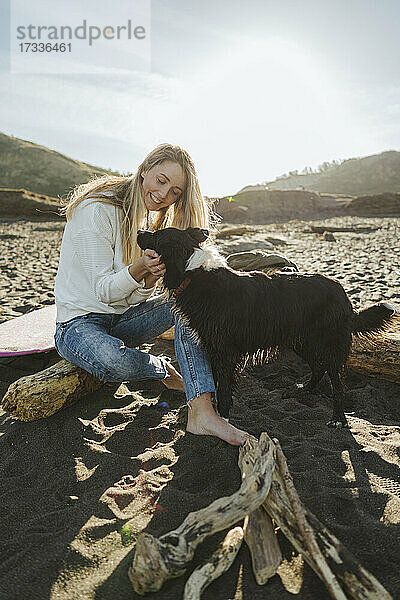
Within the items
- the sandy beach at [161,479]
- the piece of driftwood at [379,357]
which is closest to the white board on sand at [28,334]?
the sandy beach at [161,479]

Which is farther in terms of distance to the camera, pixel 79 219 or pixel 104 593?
pixel 79 219

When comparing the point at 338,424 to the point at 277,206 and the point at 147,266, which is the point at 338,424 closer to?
the point at 147,266

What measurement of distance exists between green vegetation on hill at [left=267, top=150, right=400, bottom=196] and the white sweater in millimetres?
50636

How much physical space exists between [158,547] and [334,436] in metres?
1.68

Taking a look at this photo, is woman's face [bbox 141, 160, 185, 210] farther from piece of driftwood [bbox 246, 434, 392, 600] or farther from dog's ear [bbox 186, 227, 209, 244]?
piece of driftwood [bbox 246, 434, 392, 600]

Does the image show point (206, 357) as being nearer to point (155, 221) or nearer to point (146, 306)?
point (146, 306)

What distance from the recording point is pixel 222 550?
73.5 inches

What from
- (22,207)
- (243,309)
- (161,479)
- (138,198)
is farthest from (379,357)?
(22,207)

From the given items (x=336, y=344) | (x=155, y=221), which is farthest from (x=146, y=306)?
(x=336, y=344)

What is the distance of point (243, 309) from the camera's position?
3.09m

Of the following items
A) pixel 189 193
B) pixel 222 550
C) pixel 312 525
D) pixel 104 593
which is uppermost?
pixel 189 193

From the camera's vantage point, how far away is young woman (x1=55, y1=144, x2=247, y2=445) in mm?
3109

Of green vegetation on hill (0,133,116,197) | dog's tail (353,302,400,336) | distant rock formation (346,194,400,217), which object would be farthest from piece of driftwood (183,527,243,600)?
green vegetation on hill (0,133,116,197)

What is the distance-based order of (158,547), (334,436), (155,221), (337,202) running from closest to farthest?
1. (158,547)
2. (334,436)
3. (155,221)
4. (337,202)
